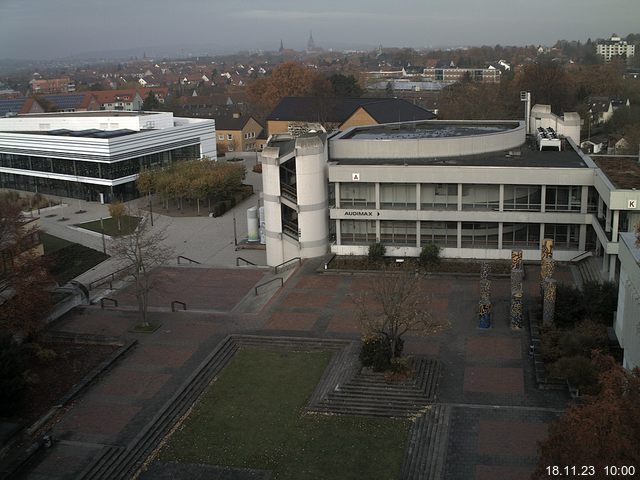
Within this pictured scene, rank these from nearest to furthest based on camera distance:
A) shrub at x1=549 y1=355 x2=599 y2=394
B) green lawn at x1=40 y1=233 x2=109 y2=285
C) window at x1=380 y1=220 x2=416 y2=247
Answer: shrub at x1=549 y1=355 x2=599 y2=394, window at x1=380 y1=220 x2=416 y2=247, green lawn at x1=40 y1=233 x2=109 y2=285

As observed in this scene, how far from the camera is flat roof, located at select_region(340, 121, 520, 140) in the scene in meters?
43.9

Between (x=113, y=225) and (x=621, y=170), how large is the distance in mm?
35125

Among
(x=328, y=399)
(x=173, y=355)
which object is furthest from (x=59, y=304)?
(x=328, y=399)

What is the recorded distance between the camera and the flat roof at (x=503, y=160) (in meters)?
37.9

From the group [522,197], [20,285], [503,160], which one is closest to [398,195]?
[503,160]

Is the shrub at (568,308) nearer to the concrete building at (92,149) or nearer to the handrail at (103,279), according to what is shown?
the handrail at (103,279)

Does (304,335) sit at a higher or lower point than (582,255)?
lower

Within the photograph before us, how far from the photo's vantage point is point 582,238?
119ft

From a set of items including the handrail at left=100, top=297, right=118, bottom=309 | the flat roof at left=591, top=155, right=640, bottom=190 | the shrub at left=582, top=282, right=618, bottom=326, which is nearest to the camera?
the shrub at left=582, top=282, right=618, bottom=326

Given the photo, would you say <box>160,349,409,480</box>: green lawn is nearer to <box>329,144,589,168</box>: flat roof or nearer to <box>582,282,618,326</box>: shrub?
<box>582,282,618,326</box>: shrub

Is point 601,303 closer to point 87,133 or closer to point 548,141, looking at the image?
point 548,141

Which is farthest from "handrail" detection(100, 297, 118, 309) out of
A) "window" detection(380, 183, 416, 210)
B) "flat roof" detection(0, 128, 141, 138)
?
"flat roof" detection(0, 128, 141, 138)

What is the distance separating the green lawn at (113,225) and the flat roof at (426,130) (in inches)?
695

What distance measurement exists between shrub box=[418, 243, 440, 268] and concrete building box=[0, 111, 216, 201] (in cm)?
3354
